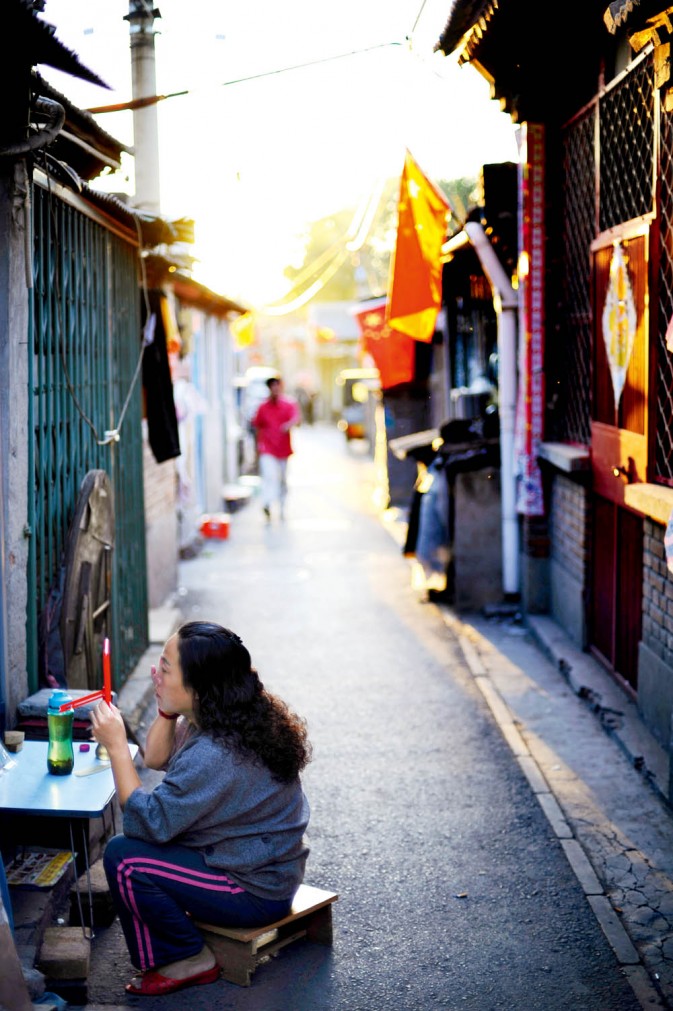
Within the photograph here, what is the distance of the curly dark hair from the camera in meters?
4.52

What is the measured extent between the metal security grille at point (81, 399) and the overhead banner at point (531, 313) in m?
3.57

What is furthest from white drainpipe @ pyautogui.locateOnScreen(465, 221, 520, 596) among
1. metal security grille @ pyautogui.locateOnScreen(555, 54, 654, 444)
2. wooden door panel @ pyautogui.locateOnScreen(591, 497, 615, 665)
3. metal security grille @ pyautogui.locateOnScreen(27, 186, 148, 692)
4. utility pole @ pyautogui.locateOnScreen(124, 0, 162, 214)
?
metal security grille @ pyautogui.locateOnScreen(27, 186, 148, 692)

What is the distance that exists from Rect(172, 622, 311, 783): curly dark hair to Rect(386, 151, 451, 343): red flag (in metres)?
8.83

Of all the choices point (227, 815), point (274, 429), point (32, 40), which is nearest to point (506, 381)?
point (32, 40)

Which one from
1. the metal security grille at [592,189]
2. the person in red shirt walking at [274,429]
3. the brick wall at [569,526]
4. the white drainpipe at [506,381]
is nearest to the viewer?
the metal security grille at [592,189]

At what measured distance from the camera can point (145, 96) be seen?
10.6 m

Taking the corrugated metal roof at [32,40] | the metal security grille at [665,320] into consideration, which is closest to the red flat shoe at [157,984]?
the corrugated metal roof at [32,40]

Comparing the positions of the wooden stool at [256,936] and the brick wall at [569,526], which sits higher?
the brick wall at [569,526]

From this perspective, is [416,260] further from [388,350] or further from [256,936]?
[256,936]

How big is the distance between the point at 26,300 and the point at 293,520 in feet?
49.4

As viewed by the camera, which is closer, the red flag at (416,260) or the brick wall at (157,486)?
the brick wall at (157,486)

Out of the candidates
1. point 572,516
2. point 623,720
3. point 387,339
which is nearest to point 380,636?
point 572,516

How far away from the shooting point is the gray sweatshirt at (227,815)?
4.49m

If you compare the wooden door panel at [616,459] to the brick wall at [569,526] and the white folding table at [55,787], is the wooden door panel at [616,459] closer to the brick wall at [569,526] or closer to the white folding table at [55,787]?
the brick wall at [569,526]
